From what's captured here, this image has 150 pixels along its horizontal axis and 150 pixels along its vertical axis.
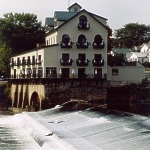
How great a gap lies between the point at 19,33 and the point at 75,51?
32595 mm

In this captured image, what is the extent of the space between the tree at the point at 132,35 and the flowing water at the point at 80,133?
13150cm

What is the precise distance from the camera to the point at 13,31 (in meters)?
99.9

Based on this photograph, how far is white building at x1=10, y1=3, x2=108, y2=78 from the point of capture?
6844 centimetres

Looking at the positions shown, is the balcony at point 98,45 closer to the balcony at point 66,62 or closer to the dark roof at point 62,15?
the balcony at point 66,62

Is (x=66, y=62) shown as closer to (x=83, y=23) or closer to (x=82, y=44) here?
(x=82, y=44)

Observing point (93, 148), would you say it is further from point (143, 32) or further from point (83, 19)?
point (143, 32)

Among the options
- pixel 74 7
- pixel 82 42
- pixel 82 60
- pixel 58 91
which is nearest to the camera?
pixel 58 91

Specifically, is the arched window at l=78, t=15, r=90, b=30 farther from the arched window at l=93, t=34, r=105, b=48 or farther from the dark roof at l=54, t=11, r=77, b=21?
the dark roof at l=54, t=11, r=77, b=21

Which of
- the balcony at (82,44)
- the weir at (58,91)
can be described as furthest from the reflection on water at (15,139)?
the balcony at (82,44)

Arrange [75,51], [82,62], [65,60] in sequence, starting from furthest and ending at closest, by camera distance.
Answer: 1. [75,51]
2. [82,62]
3. [65,60]

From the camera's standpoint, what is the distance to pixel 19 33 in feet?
327

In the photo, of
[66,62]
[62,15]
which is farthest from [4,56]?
[66,62]

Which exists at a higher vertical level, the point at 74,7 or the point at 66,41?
the point at 74,7

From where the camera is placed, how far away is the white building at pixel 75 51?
68.4 metres
